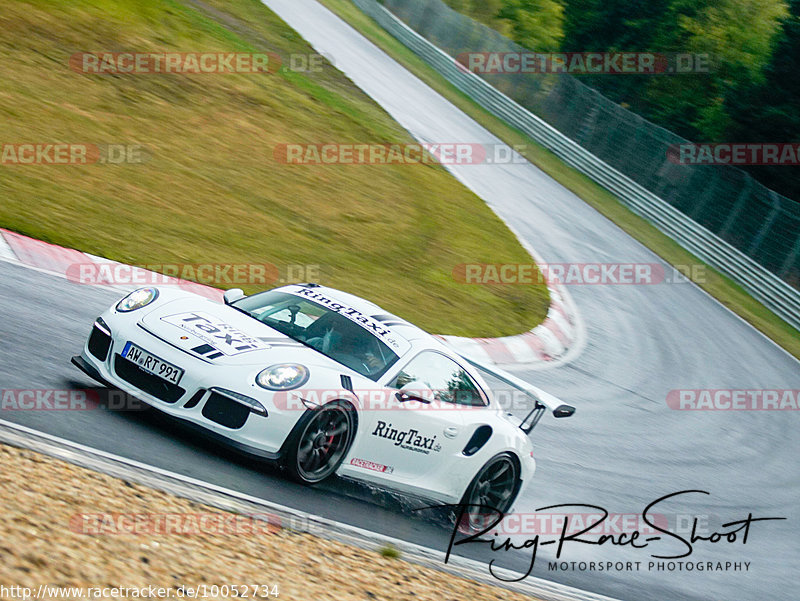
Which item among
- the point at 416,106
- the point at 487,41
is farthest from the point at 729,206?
the point at 487,41

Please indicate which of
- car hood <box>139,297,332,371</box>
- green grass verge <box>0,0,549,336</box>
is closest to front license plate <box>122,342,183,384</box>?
Answer: car hood <box>139,297,332,371</box>

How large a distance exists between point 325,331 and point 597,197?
2106 centimetres

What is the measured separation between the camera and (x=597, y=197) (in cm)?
2700

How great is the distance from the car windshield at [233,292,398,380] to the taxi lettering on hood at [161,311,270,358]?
51 centimetres

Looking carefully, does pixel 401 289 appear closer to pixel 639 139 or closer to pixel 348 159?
pixel 348 159

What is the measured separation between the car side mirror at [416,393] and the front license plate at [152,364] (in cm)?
161

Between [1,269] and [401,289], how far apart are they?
6317 millimetres

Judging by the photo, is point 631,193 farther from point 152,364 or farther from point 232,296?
point 152,364

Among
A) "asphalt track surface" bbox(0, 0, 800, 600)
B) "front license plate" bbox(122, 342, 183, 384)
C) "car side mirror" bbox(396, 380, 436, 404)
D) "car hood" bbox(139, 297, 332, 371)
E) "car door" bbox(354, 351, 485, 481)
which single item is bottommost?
"asphalt track surface" bbox(0, 0, 800, 600)

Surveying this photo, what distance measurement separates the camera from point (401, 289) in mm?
14125

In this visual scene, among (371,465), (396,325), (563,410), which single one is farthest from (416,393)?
(563,410)

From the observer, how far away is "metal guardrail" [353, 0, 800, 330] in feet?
78.2

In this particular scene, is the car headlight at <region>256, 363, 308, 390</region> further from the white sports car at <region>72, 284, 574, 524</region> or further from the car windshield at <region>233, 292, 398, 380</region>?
the car windshield at <region>233, 292, 398, 380</region>

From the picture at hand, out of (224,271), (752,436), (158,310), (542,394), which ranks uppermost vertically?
(158,310)
